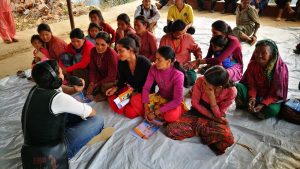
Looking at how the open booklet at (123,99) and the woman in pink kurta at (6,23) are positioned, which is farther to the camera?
the woman in pink kurta at (6,23)

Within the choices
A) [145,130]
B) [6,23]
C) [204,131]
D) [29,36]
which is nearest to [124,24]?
[145,130]

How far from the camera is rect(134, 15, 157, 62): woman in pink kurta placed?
3609 mm

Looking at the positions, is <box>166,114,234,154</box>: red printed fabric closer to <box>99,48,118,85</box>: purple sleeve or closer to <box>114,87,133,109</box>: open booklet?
<box>114,87,133,109</box>: open booklet

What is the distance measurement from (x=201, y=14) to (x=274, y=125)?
5358 mm

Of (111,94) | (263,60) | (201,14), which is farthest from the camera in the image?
(201,14)

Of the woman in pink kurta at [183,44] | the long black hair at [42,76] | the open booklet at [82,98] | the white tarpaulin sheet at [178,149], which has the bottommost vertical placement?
the white tarpaulin sheet at [178,149]

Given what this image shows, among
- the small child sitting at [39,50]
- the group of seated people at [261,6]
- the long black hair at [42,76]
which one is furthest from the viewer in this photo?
the group of seated people at [261,6]

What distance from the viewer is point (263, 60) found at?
2.59m

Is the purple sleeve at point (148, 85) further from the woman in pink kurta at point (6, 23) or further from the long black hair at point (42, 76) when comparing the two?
the woman in pink kurta at point (6, 23)

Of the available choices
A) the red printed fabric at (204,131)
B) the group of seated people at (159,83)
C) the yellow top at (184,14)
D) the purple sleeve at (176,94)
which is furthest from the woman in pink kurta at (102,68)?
the yellow top at (184,14)

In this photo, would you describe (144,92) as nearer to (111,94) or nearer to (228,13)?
(111,94)

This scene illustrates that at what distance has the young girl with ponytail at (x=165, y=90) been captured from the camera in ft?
8.05

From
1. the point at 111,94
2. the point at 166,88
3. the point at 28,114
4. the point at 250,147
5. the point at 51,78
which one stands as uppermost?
the point at 51,78

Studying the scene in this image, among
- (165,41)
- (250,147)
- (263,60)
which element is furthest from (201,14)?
Answer: (250,147)
